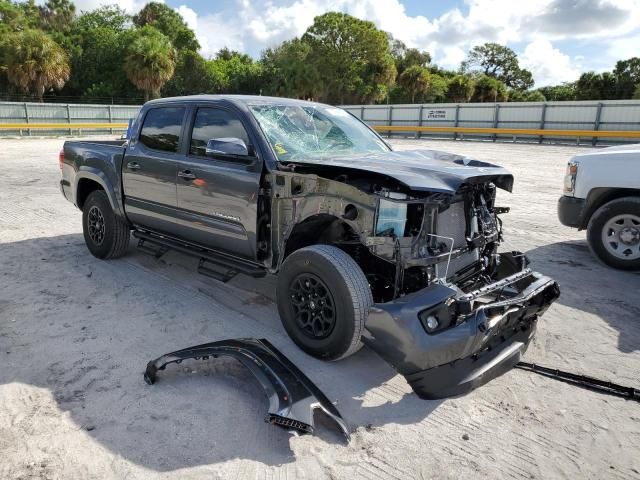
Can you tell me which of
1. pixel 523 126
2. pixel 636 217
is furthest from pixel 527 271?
pixel 523 126

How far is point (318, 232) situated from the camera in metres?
4.03

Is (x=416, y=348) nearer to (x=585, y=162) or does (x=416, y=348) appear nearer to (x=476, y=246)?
(x=476, y=246)

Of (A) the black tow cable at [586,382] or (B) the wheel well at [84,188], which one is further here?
(B) the wheel well at [84,188]

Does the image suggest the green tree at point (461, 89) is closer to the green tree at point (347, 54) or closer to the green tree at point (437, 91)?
the green tree at point (437, 91)

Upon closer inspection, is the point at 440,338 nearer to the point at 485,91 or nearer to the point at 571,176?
the point at 571,176

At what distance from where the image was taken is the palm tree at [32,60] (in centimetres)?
3111

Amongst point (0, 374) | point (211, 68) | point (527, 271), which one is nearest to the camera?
point (0, 374)

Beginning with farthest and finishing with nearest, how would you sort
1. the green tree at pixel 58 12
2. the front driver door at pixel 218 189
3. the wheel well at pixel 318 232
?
1. the green tree at pixel 58 12
2. the front driver door at pixel 218 189
3. the wheel well at pixel 318 232

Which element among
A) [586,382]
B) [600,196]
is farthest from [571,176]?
[586,382]

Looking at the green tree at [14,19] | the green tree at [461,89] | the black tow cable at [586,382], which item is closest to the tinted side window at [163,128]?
the black tow cable at [586,382]

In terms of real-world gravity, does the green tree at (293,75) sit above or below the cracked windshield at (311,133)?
above

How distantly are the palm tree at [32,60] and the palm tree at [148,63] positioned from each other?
4.51 meters

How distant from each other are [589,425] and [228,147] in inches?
118

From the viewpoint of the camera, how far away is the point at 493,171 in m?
3.66
